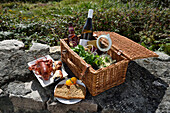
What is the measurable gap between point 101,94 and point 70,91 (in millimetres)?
397

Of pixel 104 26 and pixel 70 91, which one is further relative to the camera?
pixel 104 26

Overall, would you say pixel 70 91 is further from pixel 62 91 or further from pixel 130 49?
pixel 130 49

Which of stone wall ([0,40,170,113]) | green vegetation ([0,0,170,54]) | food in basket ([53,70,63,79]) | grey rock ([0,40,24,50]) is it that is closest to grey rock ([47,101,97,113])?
stone wall ([0,40,170,113])

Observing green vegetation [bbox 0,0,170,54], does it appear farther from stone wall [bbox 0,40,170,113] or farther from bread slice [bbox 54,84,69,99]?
bread slice [bbox 54,84,69,99]

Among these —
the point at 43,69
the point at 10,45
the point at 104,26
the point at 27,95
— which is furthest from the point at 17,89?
the point at 104,26

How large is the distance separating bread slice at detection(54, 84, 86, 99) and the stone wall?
0.10 m

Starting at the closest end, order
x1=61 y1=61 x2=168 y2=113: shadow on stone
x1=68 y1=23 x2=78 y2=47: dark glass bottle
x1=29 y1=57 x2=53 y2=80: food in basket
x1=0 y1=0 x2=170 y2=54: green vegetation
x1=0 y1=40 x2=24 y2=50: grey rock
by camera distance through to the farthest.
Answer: x1=61 y1=61 x2=168 y2=113: shadow on stone, x1=29 y1=57 x2=53 y2=80: food in basket, x1=68 y1=23 x2=78 y2=47: dark glass bottle, x1=0 y1=40 x2=24 y2=50: grey rock, x1=0 y1=0 x2=170 y2=54: green vegetation

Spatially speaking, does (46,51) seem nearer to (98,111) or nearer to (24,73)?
(24,73)

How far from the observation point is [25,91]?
73.3 inches

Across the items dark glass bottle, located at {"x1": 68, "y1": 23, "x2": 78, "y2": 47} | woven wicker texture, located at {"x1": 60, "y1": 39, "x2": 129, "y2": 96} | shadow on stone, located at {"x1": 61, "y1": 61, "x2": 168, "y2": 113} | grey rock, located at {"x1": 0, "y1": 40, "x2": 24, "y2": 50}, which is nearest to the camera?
woven wicker texture, located at {"x1": 60, "y1": 39, "x2": 129, "y2": 96}

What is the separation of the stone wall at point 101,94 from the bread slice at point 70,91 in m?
0.10

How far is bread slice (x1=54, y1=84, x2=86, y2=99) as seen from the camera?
5.32 ft

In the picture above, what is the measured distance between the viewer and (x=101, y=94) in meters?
1.79

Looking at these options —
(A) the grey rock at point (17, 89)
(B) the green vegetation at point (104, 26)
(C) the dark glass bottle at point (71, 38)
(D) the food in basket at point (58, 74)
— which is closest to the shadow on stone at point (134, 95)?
(D) the food in basket at point (58, 74)
